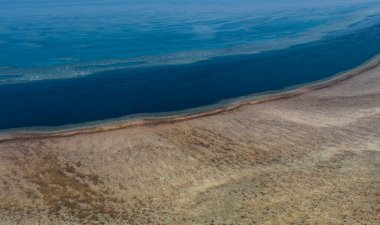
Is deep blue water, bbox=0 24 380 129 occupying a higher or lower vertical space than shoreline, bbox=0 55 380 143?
higher

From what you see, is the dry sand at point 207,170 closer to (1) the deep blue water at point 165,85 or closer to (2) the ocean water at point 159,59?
(1) the deep blue water at point 165,85

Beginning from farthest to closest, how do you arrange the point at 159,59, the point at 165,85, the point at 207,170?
the point at 159,59, the point at 165,85, the point at 207,170

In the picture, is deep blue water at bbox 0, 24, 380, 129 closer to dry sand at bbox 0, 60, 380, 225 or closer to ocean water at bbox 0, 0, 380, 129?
ocean water at bbox 0, 0, 380, 129

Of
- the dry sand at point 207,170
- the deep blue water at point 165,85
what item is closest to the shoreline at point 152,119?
the dry sand at point 207,170

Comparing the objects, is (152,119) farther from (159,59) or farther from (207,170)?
(159,59)

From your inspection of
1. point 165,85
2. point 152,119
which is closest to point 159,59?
point 165,85

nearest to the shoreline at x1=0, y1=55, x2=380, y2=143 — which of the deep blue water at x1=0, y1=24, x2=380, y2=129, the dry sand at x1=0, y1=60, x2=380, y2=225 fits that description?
the dry sand at x1=0, y1=60, x2=380, y2=225
